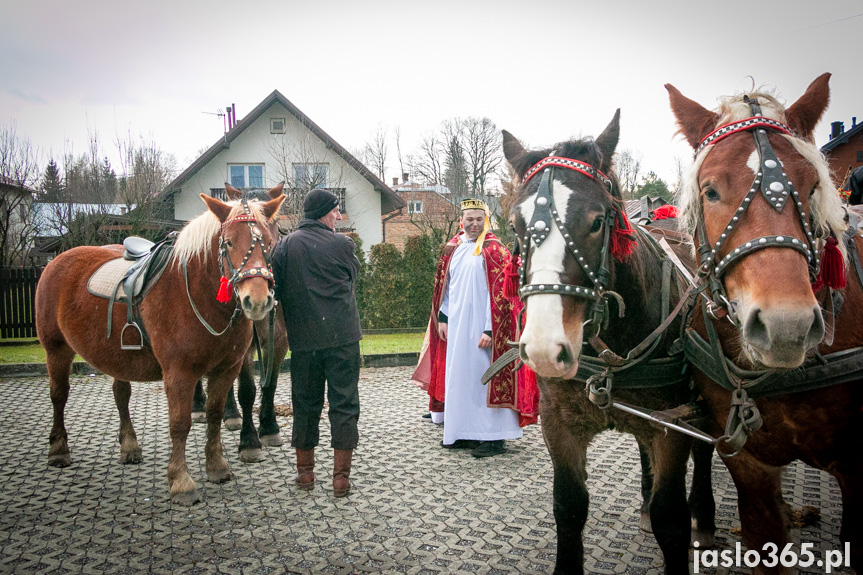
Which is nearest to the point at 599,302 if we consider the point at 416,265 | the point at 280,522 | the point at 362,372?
the point at 280,522

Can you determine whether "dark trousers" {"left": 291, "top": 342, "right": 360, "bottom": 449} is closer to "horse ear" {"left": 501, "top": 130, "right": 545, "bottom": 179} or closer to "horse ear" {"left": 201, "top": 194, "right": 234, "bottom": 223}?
"horse ear" {"left": 201, "top": 194, "right": 234, "bottom": 223}

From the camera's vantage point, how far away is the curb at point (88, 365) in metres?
9.20

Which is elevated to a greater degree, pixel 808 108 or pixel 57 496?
pixel 808 108

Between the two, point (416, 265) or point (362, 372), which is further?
point (416, 265)

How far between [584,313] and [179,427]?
3383mm

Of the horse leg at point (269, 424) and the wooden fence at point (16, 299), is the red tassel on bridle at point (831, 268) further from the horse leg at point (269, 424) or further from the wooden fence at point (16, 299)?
the wooden fence at point (16, 299)

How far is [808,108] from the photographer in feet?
6.57

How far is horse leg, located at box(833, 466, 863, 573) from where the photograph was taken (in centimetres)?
212

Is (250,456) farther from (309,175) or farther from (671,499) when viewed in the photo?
(309,175)

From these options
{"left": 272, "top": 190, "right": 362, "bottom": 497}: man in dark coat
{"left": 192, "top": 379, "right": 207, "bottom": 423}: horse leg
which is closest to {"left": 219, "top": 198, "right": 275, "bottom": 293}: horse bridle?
{"left": 272, "top": 190, "right": 362, "bottom": 497}: man in dark coat

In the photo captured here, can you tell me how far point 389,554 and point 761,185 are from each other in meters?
2.77

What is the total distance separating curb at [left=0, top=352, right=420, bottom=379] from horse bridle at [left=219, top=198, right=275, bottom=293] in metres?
5.20

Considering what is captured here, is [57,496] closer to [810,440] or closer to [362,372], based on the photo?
[810,440]

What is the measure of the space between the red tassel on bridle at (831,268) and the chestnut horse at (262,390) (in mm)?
3736
